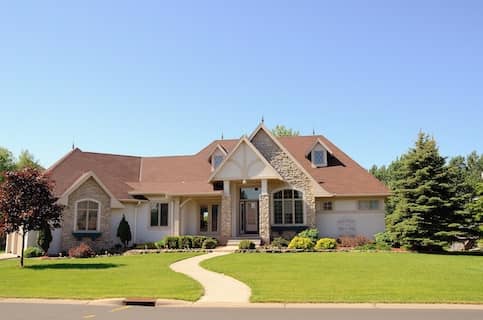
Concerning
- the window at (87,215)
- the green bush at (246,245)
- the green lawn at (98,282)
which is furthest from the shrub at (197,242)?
the green lawn at (98,282)

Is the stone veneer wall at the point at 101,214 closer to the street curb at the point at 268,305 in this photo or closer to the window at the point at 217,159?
the window at the point at 217,159

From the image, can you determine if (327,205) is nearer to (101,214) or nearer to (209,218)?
(209,218)

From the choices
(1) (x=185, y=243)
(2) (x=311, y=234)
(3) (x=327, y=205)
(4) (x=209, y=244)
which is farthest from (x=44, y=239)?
(3) (x=327, y=205)

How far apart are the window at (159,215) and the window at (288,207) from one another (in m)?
7.46

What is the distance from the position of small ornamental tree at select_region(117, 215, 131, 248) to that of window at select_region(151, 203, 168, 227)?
6.89 ft

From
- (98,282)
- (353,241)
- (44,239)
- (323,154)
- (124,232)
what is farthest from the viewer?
(323,154)

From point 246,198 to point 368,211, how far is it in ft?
26.9

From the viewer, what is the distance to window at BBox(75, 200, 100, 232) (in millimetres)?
27391

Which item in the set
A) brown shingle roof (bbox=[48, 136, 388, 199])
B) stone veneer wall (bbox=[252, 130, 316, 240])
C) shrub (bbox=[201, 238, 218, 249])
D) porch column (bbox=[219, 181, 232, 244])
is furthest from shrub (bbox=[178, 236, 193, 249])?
stone veneer wall (bbox=[252, 130, 316, 240])

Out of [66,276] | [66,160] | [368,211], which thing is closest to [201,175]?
[66,160]

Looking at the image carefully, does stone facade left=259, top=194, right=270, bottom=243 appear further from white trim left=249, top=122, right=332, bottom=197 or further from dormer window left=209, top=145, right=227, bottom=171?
dormer window left=209, top=145, right=227, bottom=171

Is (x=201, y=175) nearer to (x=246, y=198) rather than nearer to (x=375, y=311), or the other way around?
(x=246, y=198)

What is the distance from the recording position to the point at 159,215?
3006 cm

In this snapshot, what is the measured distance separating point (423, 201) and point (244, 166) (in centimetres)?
1084
